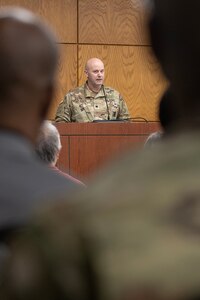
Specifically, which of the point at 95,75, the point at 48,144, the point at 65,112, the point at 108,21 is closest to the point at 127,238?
the point at 48,144

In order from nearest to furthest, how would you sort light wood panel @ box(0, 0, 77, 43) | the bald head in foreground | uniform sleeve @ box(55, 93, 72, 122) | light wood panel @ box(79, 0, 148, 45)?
the bald head in foreground, uniform sleeve @ box(55, 93, 72, 122), light wood panel @ box(0, 0, 77, 43), light wood panel @ box(79, 0, 148, 45)

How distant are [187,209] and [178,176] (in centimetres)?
2

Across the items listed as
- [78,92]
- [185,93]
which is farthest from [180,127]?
[78,92]

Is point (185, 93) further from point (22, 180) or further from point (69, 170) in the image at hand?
point (69, 170)

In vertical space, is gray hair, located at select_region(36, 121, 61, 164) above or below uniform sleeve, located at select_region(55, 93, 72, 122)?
above

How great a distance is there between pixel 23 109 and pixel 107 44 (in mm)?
8310

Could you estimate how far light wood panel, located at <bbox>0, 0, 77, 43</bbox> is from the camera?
31.2 feet

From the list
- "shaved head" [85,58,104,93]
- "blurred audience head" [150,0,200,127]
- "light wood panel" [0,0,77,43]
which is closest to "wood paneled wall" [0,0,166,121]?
"light wood panel" [0,0,77,43]

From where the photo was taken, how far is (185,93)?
73cm

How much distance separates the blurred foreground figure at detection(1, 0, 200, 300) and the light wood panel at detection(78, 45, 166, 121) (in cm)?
906

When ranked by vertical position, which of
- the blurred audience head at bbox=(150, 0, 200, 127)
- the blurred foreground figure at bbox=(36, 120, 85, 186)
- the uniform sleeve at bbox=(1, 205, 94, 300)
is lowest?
the blurred foreground figure at bbox=(36, 120, 85, 186)

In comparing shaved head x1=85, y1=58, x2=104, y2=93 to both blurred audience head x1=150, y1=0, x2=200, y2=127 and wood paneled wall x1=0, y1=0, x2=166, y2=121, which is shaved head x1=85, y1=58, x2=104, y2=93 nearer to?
wood paneled wall x1=0, y1=0, x2=166, y2=121

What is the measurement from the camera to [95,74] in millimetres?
8109

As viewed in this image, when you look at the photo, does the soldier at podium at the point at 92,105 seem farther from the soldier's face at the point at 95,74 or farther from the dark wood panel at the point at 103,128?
the dark wood panel at the point at 103,128
